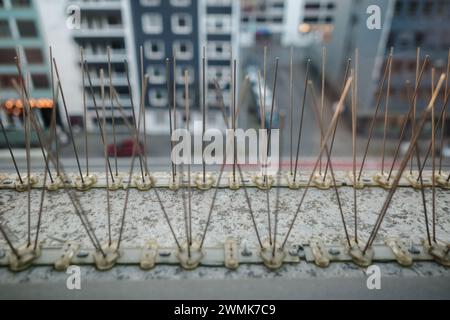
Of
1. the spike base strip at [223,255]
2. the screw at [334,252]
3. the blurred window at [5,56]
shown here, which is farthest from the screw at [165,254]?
the blurred window at [5,56]

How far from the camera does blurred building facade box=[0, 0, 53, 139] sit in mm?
17391

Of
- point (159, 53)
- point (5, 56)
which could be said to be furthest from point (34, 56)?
point (159, 53)

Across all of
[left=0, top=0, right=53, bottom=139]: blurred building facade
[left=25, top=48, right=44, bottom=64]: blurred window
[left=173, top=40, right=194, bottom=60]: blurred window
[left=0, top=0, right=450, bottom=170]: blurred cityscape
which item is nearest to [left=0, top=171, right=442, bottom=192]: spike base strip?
[left=0, top=0, right=450, bottom=170]: blurred cityscape

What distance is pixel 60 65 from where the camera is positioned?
18.8 m

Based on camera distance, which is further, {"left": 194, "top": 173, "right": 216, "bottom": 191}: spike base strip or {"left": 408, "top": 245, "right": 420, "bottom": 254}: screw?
{"left": 194, "top": 173, "right": 216, "bottom": 191}: spike base strip

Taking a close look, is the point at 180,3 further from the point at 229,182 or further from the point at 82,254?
the point at 82,254

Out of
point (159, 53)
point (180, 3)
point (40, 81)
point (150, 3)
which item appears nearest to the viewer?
point (150, 3)

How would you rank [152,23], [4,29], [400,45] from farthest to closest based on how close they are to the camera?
[400,45] < [152,23] < [4,29]

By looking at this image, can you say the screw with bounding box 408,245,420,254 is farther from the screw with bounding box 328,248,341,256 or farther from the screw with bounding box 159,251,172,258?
the screw with bounding box 159,251,172,258

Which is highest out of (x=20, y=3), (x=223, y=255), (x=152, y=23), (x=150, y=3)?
(x=150, y=3)

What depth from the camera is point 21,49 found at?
17.3 metres

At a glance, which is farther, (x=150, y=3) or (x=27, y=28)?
(x=150, y=3)

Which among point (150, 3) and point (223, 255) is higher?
point (150, 3)

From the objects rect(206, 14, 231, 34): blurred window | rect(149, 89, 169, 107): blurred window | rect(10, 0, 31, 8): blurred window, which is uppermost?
rect(10, 0, 31, 8): blurred window
